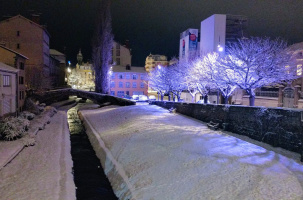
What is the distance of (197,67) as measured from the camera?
37969mm

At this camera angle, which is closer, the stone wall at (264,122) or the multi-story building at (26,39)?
the stone wall at (264,122)

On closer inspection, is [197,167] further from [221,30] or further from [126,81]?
[126,81]

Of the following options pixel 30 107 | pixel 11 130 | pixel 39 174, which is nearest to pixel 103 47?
pixel 30 107

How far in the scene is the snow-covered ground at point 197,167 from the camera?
9164 millimetres

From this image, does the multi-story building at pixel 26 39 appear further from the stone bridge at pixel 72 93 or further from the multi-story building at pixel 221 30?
the multi-story building at pixel 221 30

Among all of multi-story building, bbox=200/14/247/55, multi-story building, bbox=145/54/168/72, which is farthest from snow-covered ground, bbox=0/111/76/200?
multi-story building, bbox=145/54/168/72

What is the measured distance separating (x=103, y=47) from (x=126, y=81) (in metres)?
27.0

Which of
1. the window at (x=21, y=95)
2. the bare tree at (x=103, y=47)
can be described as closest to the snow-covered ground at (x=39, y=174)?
the window at (x=21, y=95)

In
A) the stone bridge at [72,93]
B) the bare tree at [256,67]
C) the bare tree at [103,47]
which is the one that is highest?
the bare tree at [103,47]

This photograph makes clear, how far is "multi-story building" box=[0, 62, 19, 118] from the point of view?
80.2 feet

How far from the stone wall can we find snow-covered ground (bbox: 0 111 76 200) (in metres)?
9.79

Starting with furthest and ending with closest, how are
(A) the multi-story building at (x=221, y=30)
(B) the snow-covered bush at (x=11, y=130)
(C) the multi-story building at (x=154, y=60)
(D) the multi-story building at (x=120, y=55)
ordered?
(C) the multi-story building at (x=154, y=60), (D) the multi-story building at (x=120, y=55), (A) the multi-story building at (x=221, y=30), (B) the snow-covered bush at (x=11, y=130)

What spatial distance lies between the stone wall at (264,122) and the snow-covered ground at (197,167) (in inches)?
23.6

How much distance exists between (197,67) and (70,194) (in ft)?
97.1
